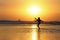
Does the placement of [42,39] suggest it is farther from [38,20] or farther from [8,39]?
[38,20]

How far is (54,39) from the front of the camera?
68.3 feet

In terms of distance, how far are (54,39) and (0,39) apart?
413 cm

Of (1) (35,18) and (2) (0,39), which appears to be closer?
(2) (0,39)

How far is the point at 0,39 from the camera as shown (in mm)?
20188

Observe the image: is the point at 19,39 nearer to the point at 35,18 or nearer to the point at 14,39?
the point at 14,39

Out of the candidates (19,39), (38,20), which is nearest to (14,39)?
→ (19,39)

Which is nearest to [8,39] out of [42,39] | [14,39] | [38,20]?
[14,39]

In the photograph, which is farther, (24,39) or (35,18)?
(35,18)

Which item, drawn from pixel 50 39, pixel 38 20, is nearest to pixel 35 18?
pixel 38 20

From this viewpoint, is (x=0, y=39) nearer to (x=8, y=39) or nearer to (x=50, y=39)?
(x=8, y=39)

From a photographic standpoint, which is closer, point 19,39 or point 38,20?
point 19,39

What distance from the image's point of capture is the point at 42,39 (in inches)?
817

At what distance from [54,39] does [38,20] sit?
13739 millimetres

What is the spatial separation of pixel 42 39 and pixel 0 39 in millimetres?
3206
